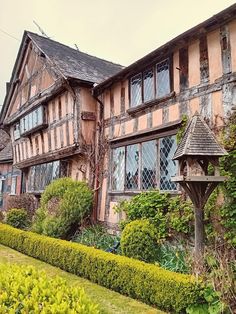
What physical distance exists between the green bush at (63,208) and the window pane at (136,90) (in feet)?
10.8

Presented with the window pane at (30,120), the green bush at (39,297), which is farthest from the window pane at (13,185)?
the green bush at (39,297)

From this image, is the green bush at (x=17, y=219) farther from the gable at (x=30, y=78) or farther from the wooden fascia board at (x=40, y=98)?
the gable at (x=30, y=78)

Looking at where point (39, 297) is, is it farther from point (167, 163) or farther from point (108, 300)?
point (167, 163)

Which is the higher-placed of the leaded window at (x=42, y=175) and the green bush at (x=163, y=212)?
the leaded window at (x=42, y=175)

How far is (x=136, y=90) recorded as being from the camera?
9773mm

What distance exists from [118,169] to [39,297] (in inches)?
290

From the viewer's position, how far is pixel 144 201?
27.8 feet

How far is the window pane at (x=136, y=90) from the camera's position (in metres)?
9.59

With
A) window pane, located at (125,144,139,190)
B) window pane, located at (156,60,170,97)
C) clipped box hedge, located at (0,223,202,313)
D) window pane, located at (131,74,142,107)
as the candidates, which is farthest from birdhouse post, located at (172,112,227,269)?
window pane, located at (131,74,142,107)

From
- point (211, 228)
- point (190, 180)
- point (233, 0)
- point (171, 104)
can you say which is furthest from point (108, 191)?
point (233, 0)

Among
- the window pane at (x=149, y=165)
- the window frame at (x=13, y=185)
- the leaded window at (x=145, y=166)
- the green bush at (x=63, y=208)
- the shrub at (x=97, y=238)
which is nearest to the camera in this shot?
the leaded window at (x=145, y=166)

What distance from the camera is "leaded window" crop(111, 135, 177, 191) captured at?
8328 millimetres

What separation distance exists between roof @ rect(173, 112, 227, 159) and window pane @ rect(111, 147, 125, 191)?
3958mm

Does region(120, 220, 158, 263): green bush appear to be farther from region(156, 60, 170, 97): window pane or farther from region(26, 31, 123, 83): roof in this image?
region(26, 31, 123, 83): roof
